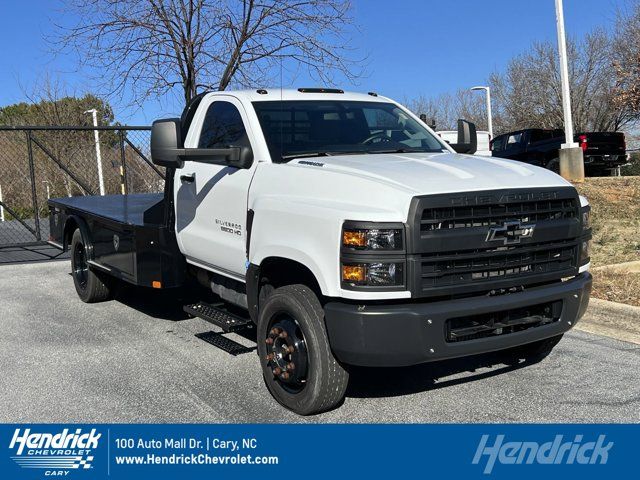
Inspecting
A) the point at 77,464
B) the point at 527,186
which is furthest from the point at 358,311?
the point at 77,464

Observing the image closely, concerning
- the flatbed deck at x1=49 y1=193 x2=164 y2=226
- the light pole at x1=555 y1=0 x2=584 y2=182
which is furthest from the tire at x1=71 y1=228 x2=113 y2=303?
the light pole at x1=555 y1=0 x2=584 y2=182

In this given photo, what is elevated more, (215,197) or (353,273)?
(215,197)

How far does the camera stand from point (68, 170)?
40.5ft

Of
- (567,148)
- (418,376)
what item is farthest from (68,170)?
(567,148)

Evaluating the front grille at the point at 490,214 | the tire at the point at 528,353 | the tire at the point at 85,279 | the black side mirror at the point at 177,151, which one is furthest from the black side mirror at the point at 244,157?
the tire at the point at 85,279

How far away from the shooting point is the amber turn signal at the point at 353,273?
3770 mm

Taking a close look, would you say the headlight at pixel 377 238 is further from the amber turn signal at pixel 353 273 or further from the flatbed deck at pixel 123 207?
the flatbed deck at pixel 123 207

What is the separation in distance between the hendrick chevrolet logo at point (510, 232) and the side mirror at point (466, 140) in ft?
5.89

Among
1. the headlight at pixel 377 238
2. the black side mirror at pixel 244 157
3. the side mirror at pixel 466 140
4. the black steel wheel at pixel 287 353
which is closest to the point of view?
the headlight at pixel 377 238

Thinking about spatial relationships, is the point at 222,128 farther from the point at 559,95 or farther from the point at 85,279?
the point at 559,95

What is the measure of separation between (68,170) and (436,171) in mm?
9739

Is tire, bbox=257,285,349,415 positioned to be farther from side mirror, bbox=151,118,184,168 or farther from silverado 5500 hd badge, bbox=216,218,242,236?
side mirror, bbox=151,118,184,168

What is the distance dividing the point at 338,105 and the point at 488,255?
2152 mm

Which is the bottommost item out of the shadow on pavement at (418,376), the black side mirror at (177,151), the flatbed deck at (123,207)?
the shadow on pavement at (418,376)
